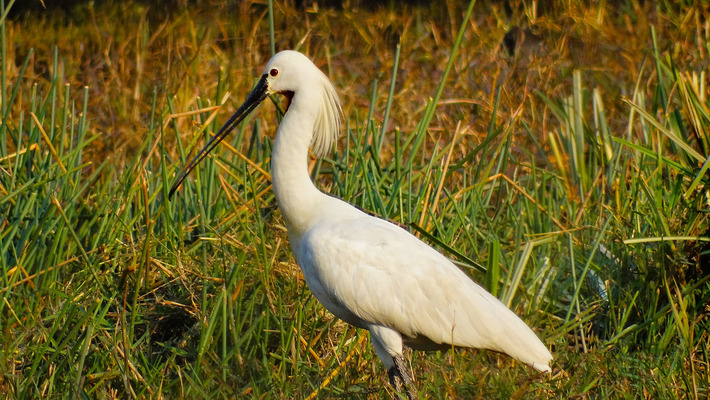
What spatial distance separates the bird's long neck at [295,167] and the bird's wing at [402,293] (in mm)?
117

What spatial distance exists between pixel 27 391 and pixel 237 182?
172 centimetres

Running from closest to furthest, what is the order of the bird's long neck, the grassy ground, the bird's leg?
the bird's leg → the grassy ground → the bird's long neck

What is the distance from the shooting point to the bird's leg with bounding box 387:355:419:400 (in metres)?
3.28

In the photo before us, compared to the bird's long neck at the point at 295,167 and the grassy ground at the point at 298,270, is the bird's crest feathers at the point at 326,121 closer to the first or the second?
the bird's long neck at the point at 295,167

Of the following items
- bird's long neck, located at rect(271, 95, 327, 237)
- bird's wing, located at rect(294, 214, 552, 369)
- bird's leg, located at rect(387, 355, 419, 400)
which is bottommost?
bird's leg, located at rect(387, 355, 419, 400)

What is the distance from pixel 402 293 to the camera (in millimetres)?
3447

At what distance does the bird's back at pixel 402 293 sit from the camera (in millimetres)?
3404

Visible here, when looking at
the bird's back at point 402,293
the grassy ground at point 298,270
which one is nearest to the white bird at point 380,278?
the bird's back at point 402,293

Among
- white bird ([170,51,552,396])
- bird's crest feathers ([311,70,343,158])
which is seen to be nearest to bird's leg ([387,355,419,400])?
white bird ([170,51,552,396])

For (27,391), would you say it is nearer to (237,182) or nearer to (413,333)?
(413,333)

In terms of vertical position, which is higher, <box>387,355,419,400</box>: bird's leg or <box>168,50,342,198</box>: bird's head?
<box>168,50,342,198</box>: bird's head

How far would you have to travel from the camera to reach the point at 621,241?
4098 mm

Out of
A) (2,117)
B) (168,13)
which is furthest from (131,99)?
(2,117)

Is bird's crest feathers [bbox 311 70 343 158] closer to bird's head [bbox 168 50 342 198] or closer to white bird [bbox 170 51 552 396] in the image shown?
bird's head [bbox 168 50 342 198]
